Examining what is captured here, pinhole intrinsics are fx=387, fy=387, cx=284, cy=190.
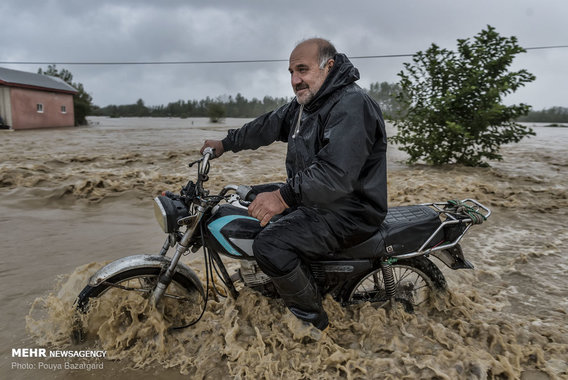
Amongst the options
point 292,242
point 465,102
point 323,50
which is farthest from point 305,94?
point 465,102

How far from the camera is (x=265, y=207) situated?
90.3 inches

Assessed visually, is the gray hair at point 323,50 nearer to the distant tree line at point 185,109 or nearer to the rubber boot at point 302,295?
the rubber boot at point 302,295

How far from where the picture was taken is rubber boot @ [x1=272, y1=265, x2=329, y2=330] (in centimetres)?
253

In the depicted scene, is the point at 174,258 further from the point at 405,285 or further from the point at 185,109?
the point at 185,109

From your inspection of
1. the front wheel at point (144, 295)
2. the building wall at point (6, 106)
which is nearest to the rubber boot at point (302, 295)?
the front wheel at point (144, 295)

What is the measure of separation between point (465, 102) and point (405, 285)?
764cm

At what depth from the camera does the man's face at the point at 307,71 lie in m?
2.60

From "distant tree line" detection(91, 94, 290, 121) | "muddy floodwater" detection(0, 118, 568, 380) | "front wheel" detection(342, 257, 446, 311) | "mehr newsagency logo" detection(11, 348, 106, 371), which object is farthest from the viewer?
"distant tree line" detection(91, 94, 290, 121)

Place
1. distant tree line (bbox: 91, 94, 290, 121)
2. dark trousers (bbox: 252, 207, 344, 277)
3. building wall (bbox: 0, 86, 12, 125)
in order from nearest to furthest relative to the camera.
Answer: dark trousers (bbox: 252, 207, 344, 277)
building wall (bbox: 0, 86, 12, 125)
distant tree line (bbox: 91, 94, 290, 121)

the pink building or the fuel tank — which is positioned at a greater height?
the pink building

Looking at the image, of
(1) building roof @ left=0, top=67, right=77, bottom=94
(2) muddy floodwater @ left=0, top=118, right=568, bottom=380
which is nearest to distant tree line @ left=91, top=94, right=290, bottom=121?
(1) building roof @ left=0, top=67, right=77, bottom=94

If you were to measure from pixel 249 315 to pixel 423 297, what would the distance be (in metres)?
1.51

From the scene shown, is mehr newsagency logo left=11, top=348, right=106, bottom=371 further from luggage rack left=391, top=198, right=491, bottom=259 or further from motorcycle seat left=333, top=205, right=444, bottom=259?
luggage rack left=391, top=198, right=491, bottom=259

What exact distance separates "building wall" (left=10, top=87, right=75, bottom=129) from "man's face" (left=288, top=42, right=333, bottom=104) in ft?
84.2
